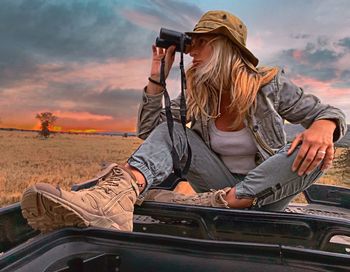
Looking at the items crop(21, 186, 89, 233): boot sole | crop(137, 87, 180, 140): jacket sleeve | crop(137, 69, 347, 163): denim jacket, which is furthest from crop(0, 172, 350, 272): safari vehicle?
crop(137, 87, 180, 140): jacket sleeve

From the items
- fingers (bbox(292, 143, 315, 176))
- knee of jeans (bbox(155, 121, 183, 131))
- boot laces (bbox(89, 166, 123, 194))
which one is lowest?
boot laces (bbox(89, 166, 123, 194))

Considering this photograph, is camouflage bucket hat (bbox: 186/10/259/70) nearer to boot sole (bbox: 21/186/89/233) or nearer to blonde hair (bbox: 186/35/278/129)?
blonde hair (bbox: 186/35/278/129)

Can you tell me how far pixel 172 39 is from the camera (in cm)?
202

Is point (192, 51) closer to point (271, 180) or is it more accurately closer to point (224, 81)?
point (224, 81)

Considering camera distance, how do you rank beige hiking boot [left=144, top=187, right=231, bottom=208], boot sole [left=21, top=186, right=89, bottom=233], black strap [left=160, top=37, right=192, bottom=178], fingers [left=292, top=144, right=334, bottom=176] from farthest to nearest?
black strap [left=160, top=37, right=192, bottom=178] < beige hiking boot [left=144, top=187, right=231, bottom=208] < fingers [left=292, top=144, right=334, bottom=176] < boot sole [left=21, top=186, right=89, bottom=233]

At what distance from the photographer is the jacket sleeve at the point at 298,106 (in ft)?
6.35

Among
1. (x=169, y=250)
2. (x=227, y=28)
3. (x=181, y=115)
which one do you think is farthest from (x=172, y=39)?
(x=169, y=250)

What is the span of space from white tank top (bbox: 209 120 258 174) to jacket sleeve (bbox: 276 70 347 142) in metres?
0.21

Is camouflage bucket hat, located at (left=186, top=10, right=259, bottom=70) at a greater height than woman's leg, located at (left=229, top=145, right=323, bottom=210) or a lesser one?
greater

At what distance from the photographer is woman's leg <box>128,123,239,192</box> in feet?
5.67

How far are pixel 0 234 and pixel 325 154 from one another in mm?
1171

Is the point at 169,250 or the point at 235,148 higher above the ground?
the point at 235,148

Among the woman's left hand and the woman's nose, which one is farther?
the woman's nose

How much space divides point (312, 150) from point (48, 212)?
971mm
